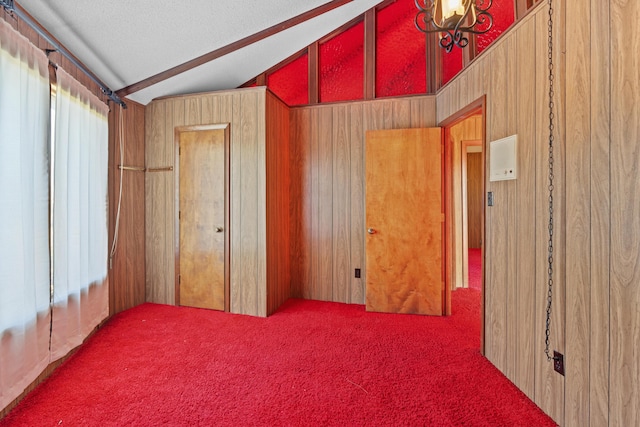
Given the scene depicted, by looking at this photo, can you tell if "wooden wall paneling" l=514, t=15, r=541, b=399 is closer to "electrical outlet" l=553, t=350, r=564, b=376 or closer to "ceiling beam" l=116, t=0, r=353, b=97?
"electrical outlet" l=553, t=350, r=564, b=376

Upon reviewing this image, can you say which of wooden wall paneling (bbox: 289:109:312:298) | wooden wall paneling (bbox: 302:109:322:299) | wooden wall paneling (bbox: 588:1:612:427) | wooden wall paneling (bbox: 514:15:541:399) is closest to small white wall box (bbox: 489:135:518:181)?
wooden wall paneling (bbox: 514:15:541:399)

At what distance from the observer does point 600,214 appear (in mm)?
1354

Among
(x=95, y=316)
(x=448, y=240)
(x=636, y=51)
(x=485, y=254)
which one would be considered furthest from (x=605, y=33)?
(x=95, y=316)

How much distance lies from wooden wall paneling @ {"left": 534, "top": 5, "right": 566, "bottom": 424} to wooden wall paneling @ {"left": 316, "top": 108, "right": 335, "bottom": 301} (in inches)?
85.4

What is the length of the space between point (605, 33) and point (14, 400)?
3505 mm

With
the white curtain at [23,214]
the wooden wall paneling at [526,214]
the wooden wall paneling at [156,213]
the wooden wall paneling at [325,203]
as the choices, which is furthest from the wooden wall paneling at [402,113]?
the white curtain at [23,214]

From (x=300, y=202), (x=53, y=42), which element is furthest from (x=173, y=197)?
(x=53, y=42)

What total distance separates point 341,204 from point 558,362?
238 cm

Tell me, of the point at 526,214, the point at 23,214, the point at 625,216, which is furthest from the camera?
the point at 526,214

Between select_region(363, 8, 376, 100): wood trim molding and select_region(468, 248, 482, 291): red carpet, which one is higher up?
select_region(363, 8, 376, 100): wood trim molding

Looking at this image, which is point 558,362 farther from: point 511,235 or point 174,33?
point 174,33

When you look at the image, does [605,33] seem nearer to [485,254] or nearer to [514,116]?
[514,116]

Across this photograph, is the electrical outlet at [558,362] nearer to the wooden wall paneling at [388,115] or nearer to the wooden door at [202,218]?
the wooden wall paneling at [388,115]

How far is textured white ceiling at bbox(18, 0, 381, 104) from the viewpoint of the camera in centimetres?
207
